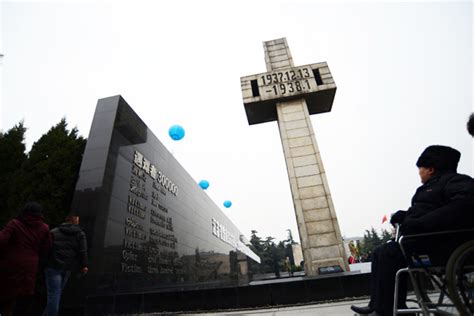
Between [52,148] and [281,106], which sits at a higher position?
[281,106]

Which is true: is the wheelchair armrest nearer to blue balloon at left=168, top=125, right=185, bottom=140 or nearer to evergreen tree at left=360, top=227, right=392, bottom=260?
blue balloon at left=168, top=125, right=185, bottom=140

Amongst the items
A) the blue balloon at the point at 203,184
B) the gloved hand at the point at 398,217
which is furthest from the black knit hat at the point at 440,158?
the blue balloon at the point at 203,184

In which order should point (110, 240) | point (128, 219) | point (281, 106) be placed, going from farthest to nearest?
1. point (281, 106)
2. point (128, 219)
3. point (110, 240)

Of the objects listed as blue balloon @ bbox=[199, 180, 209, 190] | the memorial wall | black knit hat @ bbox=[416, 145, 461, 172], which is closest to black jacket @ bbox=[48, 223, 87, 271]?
the memorial wall

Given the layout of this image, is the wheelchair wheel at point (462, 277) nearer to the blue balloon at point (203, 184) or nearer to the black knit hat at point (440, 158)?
the black knit hat at point (440, 158)

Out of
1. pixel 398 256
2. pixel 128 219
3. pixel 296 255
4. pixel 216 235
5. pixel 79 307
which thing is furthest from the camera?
pixel 296 255

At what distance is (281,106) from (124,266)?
20.4 feet

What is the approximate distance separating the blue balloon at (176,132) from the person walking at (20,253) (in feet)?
19.1

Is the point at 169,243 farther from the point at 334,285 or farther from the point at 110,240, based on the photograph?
the point at 334,285

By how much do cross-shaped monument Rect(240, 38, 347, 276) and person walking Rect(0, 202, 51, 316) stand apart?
5.64m

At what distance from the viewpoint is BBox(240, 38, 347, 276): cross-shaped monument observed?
6.66 meters

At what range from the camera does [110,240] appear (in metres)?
5.21

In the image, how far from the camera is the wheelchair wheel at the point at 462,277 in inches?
52.9

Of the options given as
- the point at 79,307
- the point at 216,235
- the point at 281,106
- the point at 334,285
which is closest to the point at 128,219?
the point at 79,307
